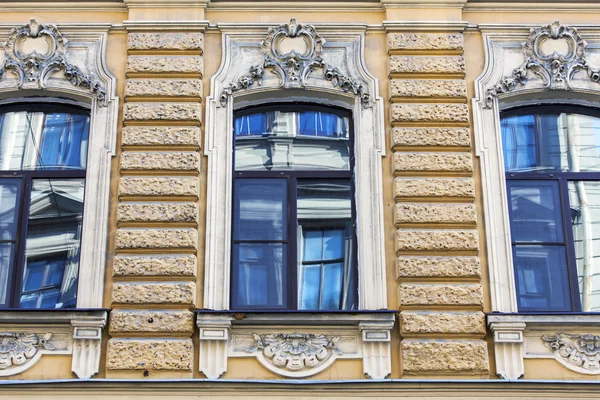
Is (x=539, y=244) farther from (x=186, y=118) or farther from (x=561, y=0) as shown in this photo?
(x=186, y=118)

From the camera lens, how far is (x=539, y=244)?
11.3 metres

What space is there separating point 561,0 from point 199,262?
17.0 feet

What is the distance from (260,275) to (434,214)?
6.29 feet

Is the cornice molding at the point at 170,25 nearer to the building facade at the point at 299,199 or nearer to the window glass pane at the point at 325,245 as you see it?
Result: the building facade at the point at 299,199

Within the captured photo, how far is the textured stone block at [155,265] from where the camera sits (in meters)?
10.8

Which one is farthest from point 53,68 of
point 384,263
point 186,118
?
point 384,263

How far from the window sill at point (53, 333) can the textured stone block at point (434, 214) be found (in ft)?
10.4

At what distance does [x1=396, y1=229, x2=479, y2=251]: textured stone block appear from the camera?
10.9 m

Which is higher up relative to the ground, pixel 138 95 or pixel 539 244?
pixel 138 95

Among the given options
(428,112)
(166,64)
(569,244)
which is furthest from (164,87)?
(569,244)

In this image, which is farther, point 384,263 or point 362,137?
point 362,137

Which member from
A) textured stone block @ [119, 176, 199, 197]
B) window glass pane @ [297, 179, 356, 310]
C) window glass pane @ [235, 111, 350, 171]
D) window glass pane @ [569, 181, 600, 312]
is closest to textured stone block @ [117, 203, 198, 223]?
textured stone block @ [119, 176, 199, 197]

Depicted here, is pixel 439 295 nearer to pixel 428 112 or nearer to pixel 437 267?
pixel 437 267

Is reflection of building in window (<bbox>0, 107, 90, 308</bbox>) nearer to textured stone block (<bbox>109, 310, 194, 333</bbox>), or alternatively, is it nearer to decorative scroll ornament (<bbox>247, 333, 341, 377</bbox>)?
textured stone block (<bbox>109, 310, 194, 333</bbox>)
